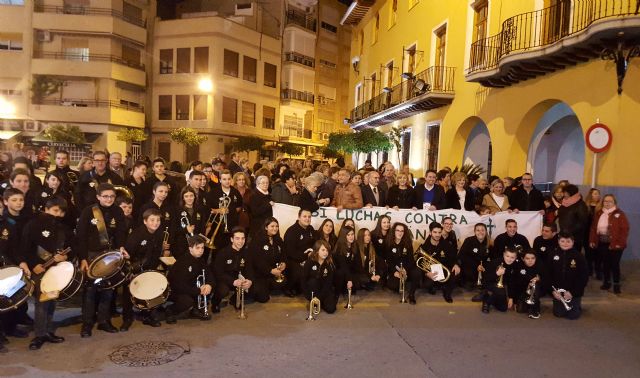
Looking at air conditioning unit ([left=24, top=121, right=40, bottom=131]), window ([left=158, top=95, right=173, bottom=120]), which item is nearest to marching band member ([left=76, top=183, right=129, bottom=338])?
air conditioning unit ([left=24, top=121, right=40, bottom=131])

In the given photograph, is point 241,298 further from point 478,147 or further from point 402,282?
point 478,147

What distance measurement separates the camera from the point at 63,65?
36.5m

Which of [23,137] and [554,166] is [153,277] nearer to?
[554,166]

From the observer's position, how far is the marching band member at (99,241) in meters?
6.48

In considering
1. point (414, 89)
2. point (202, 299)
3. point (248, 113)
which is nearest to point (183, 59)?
point (248, 113)

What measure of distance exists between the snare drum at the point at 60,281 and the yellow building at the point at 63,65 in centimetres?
3364

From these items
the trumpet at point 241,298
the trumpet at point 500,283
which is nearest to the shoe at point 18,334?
the trumpet at point 241,298

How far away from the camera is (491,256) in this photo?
369 inches

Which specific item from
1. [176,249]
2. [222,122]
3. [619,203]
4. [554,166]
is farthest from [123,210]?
[222,122]

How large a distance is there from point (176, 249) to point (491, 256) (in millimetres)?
5649

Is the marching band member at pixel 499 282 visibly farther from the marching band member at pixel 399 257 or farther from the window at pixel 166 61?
the window at pixel 166 61

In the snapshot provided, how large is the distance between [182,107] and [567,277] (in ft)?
121

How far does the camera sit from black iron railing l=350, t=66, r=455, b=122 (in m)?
18.6

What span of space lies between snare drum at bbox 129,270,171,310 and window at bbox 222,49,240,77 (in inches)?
1416
